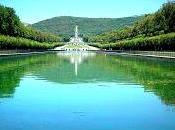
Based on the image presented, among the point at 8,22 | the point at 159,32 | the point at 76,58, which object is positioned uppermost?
the point at 8,22

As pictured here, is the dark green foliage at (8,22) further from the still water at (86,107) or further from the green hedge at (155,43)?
the still water at (86,107)

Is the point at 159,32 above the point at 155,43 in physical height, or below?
above

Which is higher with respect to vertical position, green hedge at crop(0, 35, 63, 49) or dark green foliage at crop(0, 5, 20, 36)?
dark green foliage at crop(0, 5, 20, 36)

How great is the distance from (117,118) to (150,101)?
12.8 feet

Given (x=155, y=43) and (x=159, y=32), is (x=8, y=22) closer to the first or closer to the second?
(x=159, y=32)

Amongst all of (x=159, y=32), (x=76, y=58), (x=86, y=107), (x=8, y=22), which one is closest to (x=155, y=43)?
(x=159, y=32)

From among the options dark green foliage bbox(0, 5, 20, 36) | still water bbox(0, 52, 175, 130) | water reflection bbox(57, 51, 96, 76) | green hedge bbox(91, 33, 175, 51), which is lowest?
water reflection bbox(57, 51, 96, 76)

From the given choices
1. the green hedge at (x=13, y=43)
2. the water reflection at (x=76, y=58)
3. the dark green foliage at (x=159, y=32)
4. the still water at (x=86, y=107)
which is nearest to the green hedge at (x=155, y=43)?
the dark green foliage at (x=159, y=32)

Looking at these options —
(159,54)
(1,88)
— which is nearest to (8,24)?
(159,54)

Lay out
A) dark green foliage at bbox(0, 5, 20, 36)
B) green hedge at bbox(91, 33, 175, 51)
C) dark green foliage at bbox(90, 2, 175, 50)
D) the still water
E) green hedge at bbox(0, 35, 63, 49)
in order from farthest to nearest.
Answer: dark green foliage at bbox(0, 5, 20, 36) < green hedge at bbox(0, 35, 63, 49) < dark green foliage at bbox(90, 2, 175, 50) < green hedge at bbox(91, 33, 175, 51) < the still water

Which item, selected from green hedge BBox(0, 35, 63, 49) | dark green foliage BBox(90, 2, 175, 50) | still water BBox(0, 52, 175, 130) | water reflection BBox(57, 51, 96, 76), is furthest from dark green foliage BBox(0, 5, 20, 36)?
still water BBox(0, 52, 175, 130)

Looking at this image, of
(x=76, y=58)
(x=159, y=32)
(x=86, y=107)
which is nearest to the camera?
(x=86, y=107)

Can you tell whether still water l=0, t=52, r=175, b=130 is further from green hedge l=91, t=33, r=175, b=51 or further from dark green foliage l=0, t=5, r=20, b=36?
dark green foliage l=0, t=5, r=20, b=36

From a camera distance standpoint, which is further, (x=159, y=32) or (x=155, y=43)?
(x=159, y=32)
